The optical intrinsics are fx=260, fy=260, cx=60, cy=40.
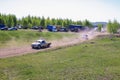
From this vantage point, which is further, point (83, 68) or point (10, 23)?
point (10, 23)

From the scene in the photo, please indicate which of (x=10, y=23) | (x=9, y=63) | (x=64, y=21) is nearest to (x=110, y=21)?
(x=64, y=21)

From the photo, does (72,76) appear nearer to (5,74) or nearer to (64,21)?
(5,74)

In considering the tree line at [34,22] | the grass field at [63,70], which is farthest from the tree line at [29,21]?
the grass field at [63,70]

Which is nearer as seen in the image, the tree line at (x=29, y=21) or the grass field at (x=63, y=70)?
the grass field at (x=63, y=70)

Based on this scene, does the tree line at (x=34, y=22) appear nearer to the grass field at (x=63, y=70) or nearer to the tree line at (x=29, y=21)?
the tree line at (x=29, y=21)

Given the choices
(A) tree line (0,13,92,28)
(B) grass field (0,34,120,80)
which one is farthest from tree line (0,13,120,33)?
(B) grass field (0,34,120,80)

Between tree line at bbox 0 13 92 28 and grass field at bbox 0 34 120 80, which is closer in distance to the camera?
grass field at bbox 0 34 120 80

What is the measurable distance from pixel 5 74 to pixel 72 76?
254 inches

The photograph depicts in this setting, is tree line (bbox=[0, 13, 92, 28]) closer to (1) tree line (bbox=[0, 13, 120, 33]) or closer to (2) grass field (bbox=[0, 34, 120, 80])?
(1) tree line (bbox=[0, 13, 120, 33])

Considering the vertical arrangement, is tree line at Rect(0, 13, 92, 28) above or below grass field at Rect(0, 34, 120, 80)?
above

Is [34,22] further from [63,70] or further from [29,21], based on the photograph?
[63,70]

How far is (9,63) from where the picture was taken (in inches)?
1207

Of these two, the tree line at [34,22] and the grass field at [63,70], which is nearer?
the grass field at [63,70]

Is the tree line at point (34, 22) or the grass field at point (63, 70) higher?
the tree line at point (34, 22)
